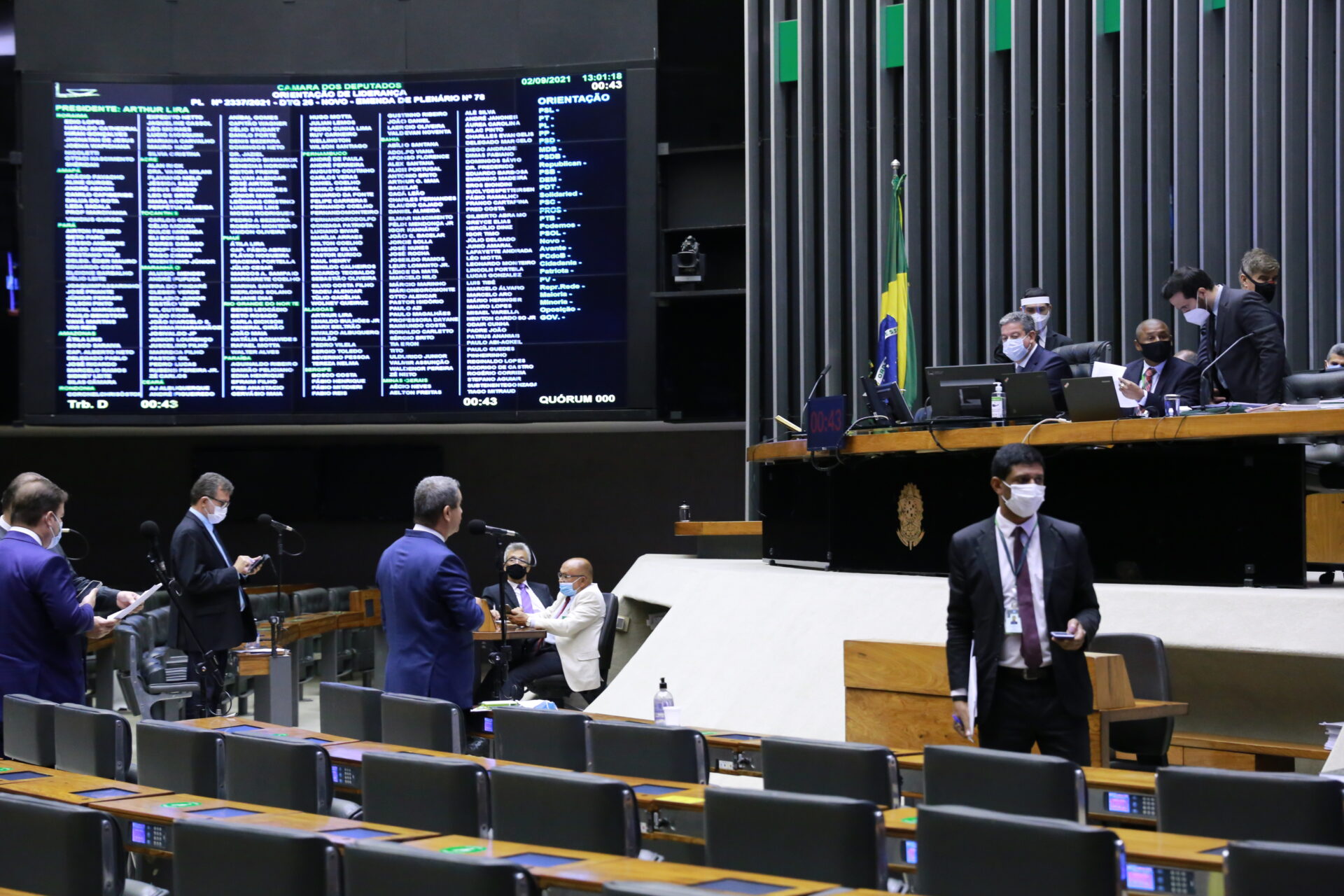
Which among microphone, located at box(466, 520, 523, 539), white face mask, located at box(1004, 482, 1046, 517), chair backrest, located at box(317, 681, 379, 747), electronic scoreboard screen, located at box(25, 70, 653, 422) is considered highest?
electronic scoreboard screen, located at box(25, 70, 653, 422)

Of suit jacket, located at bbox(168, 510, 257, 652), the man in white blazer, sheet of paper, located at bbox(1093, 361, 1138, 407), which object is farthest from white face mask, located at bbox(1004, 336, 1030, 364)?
suit jacket, located at bbox(168, 510, 257, 652)

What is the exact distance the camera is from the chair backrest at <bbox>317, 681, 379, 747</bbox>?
4.62 meters

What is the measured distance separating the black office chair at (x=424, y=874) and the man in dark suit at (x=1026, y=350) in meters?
4.89

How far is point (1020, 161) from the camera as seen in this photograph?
32.8 ft

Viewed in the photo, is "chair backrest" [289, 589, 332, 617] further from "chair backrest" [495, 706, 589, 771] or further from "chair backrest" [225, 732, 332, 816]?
"chair backrest" [225, 732, 332, 816]

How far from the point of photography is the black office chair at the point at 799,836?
103 inches

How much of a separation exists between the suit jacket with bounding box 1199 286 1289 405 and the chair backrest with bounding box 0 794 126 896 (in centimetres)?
482

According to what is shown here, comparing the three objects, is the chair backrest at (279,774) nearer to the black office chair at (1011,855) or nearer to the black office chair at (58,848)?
the black office chair at (58,848)

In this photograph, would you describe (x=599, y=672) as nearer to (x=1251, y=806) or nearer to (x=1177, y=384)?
(x=1177, y=384)

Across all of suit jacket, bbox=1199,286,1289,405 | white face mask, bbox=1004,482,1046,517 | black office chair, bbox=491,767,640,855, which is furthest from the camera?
suit jacket, bbox=1199,286,1289,405

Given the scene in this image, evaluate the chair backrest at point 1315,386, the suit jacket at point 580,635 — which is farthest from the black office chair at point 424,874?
the suit jacket at point 580,635

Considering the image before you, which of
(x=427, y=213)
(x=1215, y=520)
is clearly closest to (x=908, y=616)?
(x=1215, y=520)

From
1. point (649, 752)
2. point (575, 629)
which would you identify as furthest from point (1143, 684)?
point (575, 629)

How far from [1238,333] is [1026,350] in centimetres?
99
